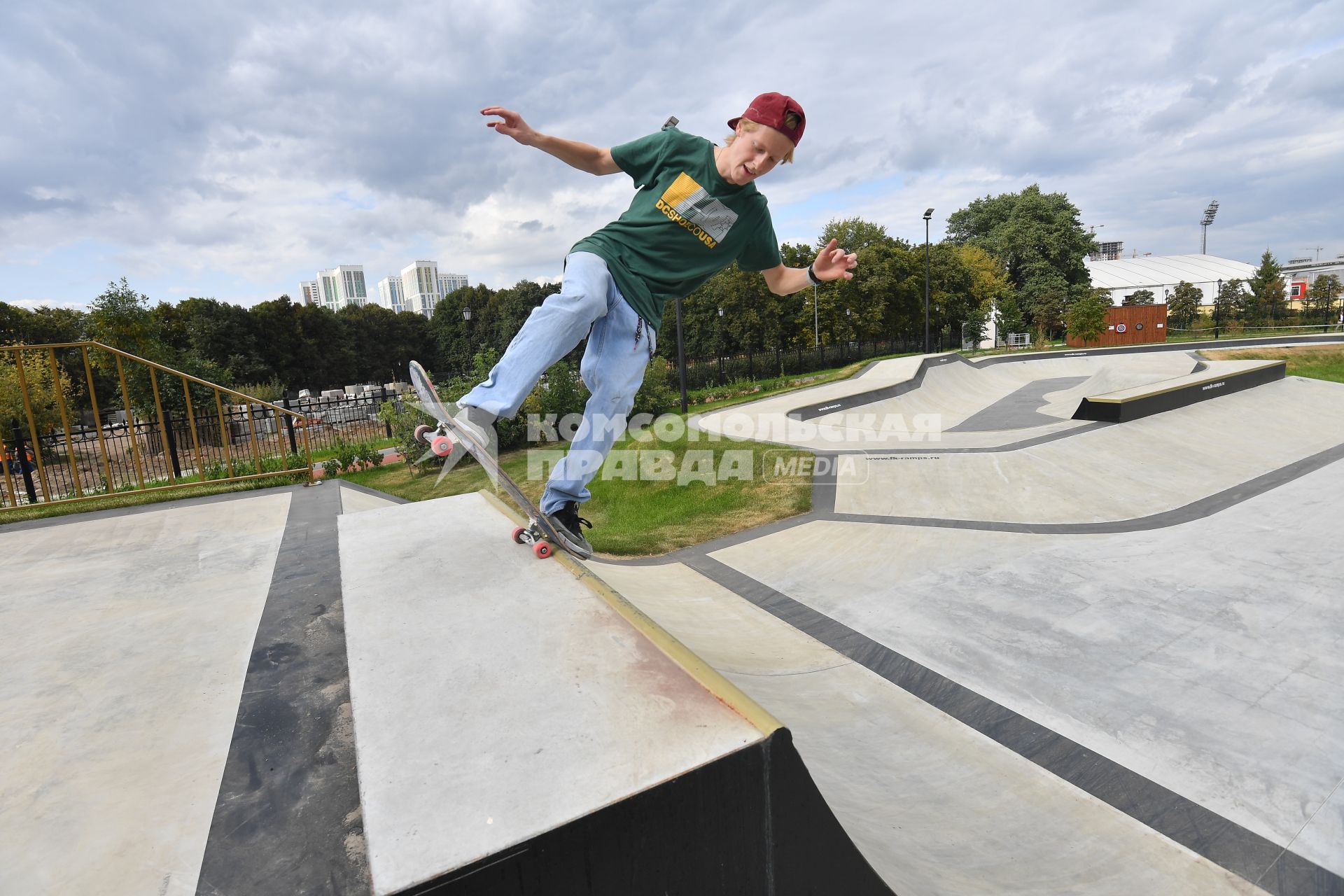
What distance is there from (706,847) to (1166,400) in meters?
13.5

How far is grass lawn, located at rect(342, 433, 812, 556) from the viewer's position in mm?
7461

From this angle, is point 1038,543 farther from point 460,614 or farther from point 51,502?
point 51,502

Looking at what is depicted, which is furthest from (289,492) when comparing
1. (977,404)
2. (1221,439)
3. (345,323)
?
(345,323)

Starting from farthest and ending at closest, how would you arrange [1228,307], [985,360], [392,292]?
[392,292]
[1228,307]
[985,360]

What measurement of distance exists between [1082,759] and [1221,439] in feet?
32.9

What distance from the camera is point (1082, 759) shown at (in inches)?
115

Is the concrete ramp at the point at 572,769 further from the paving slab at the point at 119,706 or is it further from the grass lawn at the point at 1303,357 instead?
the grass lawn at the point at 1303,357

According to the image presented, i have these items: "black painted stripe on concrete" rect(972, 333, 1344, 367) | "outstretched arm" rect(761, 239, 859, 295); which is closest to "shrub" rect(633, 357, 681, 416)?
"outstretched arm" rect(761, 239, 859, 295)

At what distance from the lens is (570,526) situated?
350 centimetres

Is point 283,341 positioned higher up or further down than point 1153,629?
higher up

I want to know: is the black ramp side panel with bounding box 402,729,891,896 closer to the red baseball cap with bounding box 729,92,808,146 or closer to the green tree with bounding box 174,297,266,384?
the red baseball cap with bounding box 729,92,808,146

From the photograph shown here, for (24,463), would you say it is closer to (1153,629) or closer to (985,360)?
(1153,629)

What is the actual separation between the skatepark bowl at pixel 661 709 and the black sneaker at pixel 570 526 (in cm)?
17

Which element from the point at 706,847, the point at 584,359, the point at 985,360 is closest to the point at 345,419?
the point at 584,359
